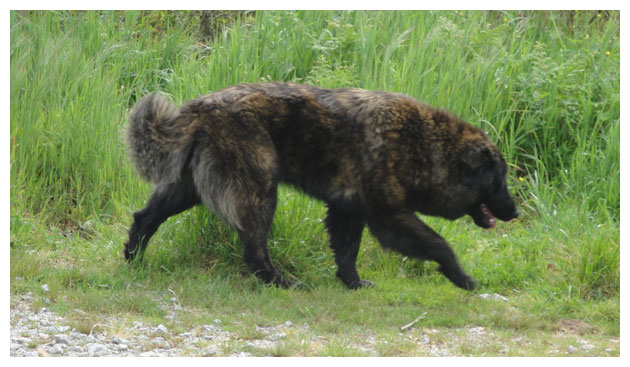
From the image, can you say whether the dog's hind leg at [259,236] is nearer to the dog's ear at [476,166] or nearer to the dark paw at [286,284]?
the dark paw at [286,284]

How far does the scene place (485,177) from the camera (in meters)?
5.52

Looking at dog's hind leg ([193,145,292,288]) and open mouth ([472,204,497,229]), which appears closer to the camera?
dog's hind leg ([193,145,292,288])

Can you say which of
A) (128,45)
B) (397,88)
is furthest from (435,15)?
(128,45)

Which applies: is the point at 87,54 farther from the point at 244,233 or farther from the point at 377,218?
the point at 377,218

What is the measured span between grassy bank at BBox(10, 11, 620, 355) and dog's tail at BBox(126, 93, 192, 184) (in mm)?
796

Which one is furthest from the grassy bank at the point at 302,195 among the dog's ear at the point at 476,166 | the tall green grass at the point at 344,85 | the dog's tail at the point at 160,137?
the dog's ear at the point at 476,166

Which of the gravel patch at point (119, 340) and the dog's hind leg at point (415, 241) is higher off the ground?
the dog's hind leg at point (415, 241)

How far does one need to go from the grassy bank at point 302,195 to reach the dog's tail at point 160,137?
2.61ft

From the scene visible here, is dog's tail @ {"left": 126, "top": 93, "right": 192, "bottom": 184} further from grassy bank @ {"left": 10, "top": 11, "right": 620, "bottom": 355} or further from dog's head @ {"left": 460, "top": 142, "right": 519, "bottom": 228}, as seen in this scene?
dog's head @ {"left": 460, "top": 142, "right": 519, "bottom": 228}

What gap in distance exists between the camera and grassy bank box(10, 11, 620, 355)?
211 inches

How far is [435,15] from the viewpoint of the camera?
28.7 ft

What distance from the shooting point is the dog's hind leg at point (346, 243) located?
19.0 ft

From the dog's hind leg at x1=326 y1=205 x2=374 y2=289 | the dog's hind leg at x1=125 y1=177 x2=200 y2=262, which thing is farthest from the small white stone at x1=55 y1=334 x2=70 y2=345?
the dog's hind leg at x1=326 y1=205 x2=374 y2=289

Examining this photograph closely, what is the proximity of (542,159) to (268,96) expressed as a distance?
364 cm
